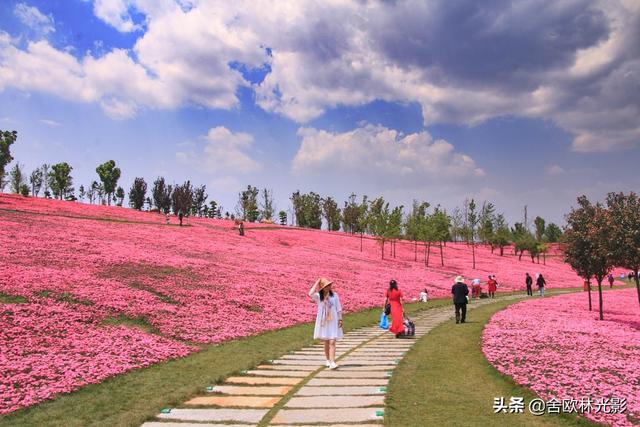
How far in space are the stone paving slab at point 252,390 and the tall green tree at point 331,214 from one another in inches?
4492

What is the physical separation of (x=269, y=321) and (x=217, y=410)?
1233 centimetres

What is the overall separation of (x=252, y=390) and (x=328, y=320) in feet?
10.3

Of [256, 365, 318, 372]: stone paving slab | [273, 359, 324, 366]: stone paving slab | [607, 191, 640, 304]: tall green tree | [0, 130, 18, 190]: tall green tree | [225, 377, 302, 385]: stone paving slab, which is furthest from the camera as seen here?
[0, 130, 18, 190]: tall green tree

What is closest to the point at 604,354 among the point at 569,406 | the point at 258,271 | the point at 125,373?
the point at 569,406

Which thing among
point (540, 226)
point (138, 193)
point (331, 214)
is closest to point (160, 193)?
point (138, 193)

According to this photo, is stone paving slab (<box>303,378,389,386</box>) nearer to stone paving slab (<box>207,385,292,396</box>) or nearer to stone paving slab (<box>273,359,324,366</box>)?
stone paving slab (<box>207,385,292,396</box>)

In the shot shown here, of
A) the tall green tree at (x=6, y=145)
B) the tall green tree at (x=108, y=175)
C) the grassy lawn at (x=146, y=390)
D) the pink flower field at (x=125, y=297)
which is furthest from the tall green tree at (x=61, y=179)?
the grassy lawn at (x=146, y=390)

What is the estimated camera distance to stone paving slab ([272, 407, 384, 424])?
7453 mm

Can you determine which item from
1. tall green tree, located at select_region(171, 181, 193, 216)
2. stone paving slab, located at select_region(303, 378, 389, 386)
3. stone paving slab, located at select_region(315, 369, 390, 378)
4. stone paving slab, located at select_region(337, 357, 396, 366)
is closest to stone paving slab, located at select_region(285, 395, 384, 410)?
stone paving slab, located at select_region(303, 378, 389, 386)

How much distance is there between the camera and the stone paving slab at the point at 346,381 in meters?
9.92

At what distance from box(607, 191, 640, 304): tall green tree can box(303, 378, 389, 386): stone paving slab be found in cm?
2160

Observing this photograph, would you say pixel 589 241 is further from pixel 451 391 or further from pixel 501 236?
pixel 501 236

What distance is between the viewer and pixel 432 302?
32406 mm

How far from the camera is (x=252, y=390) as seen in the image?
31.5 feet
